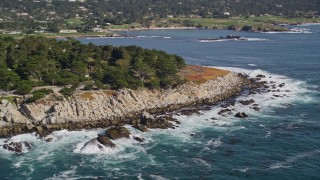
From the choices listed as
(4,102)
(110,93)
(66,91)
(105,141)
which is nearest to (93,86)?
(110,93)

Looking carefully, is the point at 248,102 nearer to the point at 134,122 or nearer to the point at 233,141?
the point at 233,141

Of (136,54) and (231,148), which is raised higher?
(136,54)

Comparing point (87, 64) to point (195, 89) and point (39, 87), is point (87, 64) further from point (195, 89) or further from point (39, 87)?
point (195, 89)

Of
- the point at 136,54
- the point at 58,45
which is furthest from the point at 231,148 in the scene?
the point at 58,45

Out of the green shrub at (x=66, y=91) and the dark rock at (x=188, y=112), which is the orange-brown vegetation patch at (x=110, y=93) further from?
the dark rock at (x=188, y=112)

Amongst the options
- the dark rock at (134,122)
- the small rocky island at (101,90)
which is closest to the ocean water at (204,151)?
the small rocky island at (101,90)
